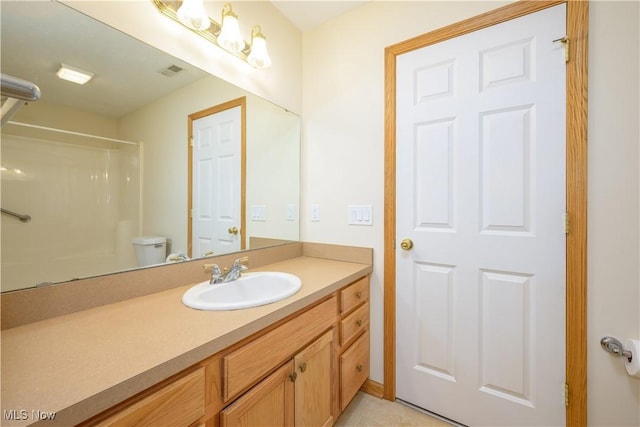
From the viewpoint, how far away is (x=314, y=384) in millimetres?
1112

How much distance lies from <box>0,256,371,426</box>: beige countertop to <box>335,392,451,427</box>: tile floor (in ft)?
2.95

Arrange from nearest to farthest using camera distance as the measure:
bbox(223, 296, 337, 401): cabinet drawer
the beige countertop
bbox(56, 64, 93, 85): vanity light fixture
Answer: the beige countertop < bbox(223, 296, 337, 401): cabinet drawer < bbox(56, 64, 93, 85): vanity light fixture

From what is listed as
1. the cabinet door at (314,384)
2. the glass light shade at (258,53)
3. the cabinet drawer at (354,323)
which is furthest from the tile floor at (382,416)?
the glass light shade at (258,53)

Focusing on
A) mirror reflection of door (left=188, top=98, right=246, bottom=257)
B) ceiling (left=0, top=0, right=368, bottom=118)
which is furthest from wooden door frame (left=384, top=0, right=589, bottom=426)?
ceiling (left=0, top=0, right=368, bottom=118)

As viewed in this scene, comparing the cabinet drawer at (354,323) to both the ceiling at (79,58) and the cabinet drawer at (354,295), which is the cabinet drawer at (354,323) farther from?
the ceiling at (79,58)

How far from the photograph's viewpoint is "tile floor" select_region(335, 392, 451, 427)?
1.39 meters

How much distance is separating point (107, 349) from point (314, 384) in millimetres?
797

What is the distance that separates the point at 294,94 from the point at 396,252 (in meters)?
1.30

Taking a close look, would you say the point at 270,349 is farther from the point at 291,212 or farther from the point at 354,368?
the point at 291,212

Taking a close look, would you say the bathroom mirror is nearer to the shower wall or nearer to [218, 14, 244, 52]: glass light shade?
the shower wall

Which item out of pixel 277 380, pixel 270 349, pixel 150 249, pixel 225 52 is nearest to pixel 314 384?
pixel 277 380

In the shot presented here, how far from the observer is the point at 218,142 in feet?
4.72

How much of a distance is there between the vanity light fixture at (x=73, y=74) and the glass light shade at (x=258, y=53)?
0.77 m

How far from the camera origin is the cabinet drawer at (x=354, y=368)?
4.37 feet
